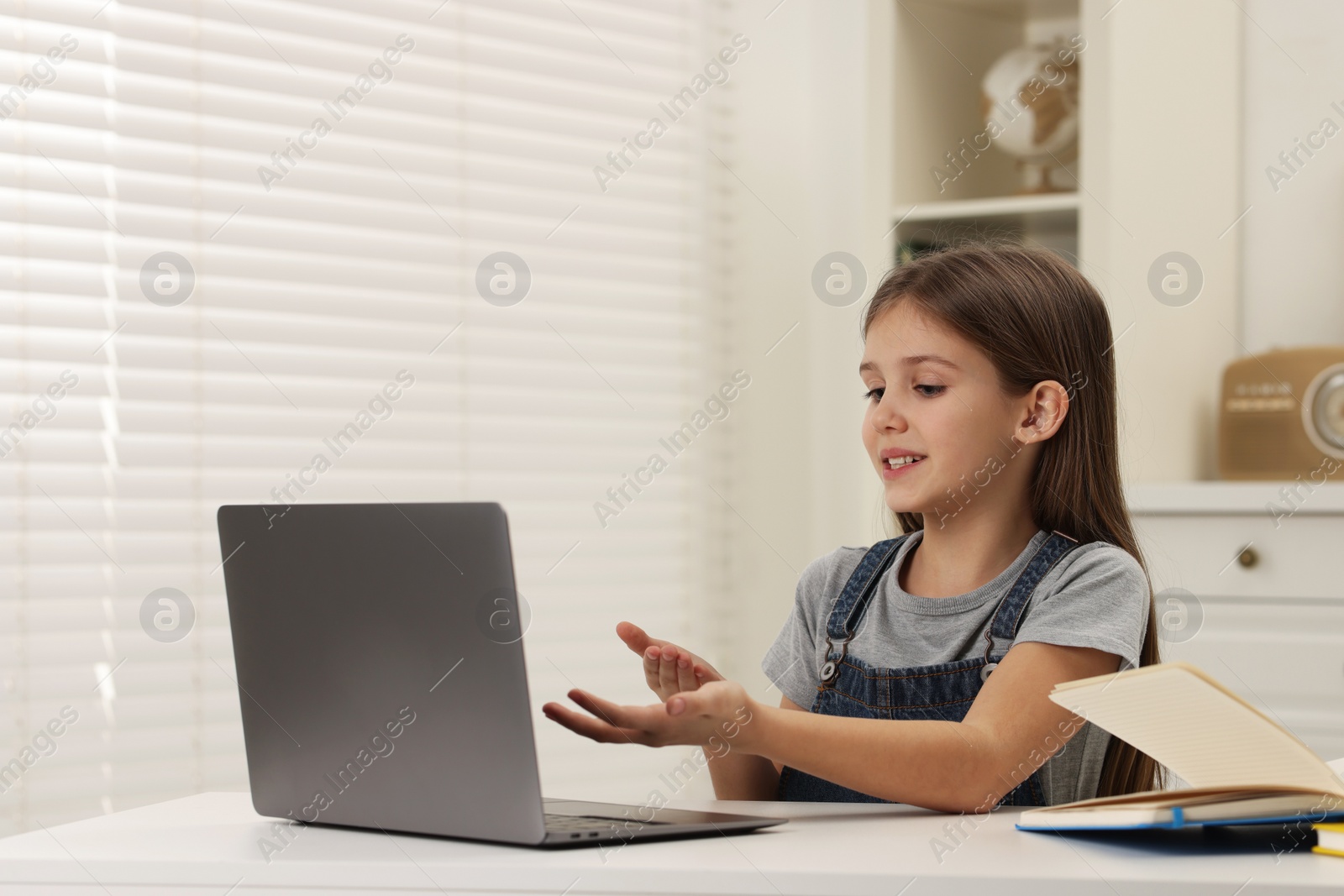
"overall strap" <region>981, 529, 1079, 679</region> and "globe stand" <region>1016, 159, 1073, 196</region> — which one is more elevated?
"globe stand" <region>1016, 159, 1073, 196</region>

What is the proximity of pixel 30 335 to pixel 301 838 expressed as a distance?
131 centimetres

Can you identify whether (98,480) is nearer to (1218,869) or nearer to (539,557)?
(539,557)

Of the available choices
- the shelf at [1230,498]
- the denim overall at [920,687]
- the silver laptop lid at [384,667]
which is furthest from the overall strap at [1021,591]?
the shelf at [1230,498]

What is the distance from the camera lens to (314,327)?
2006 mm

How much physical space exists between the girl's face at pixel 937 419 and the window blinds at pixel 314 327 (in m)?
1.09

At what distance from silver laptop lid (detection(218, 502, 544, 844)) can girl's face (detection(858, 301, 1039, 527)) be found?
1.87 ft

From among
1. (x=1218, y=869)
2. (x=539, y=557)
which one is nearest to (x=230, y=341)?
(x=539, y=557)

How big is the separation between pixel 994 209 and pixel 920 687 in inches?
51.9

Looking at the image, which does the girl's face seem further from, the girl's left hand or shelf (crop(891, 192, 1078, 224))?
shelf (crop(891, 192, 1078, 224))

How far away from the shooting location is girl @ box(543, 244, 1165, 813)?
1.03 metres

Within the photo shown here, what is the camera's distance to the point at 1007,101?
229 cm

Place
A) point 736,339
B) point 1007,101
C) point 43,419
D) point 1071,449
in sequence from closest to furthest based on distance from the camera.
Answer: point 1071,449, point 43,419, point 1007,101, point 736,339

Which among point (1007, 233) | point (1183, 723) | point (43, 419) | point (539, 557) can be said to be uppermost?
point (1007, 233)

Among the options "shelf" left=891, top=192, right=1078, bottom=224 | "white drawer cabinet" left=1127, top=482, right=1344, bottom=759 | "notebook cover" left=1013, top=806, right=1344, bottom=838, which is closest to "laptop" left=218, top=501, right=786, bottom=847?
"notebook cover" left=1013, top=806, right=1344, bottom=838
